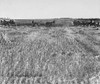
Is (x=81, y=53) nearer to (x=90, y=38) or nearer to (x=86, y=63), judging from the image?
(x=86, y=63)

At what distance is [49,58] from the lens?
16.8 meters

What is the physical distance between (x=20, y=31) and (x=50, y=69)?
9.01 metres

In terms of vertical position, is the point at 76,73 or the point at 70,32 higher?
the point at 70,32

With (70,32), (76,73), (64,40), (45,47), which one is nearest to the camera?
(76,73)

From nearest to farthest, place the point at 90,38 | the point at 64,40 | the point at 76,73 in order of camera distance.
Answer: the point at 76,73 → the point at 64,40 → the point at 90,38

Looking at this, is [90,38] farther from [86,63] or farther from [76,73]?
[76,73]

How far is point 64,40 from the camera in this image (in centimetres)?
1967

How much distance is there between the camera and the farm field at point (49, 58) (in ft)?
48.2

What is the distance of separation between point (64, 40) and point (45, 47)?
2.41 meters

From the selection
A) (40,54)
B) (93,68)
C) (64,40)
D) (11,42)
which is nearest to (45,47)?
(40,54)

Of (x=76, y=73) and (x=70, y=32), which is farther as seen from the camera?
(x=70, y=32)

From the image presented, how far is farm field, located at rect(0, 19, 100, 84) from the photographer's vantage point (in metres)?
14.7

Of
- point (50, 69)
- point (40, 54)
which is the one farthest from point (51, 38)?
point (50, 69)

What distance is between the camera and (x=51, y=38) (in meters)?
20.3
